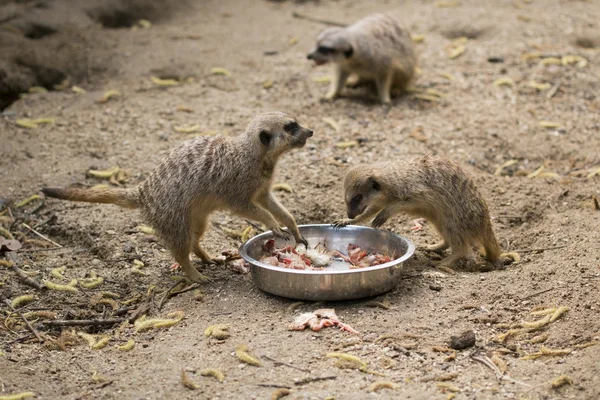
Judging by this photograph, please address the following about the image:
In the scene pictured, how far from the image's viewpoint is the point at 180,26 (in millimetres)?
10344

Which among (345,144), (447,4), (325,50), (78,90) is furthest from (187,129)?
(447,4)

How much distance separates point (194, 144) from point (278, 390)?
206 centimetres

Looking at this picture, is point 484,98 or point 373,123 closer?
point 373,123

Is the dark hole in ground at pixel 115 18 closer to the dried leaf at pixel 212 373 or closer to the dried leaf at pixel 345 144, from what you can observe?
the dried leaf at pixel 345 144

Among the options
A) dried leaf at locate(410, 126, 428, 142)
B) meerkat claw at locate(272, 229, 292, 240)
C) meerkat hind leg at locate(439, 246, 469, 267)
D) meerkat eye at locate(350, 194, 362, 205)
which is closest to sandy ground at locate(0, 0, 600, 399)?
dried leaf at locate(410, 126, 428, 142)

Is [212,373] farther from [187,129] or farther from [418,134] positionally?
[418,134]

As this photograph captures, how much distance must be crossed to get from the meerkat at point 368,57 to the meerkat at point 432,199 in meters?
2.99

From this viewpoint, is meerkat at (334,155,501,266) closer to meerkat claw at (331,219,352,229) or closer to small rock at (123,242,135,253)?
meerkat claw at (331,219,352,229)

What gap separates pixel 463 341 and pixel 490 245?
1414mm

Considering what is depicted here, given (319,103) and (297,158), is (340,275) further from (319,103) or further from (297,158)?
(319,103)

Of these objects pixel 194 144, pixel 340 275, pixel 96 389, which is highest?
pixel 194 144

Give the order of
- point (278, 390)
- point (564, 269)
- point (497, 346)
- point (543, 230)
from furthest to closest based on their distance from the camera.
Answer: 1. point (543, 230)
2. point (564, 269)
3. point (497, 346)
4. point (278, 390)

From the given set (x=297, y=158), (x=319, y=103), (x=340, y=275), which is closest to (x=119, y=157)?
(x=297, y=158)

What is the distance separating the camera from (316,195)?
21.0ft
